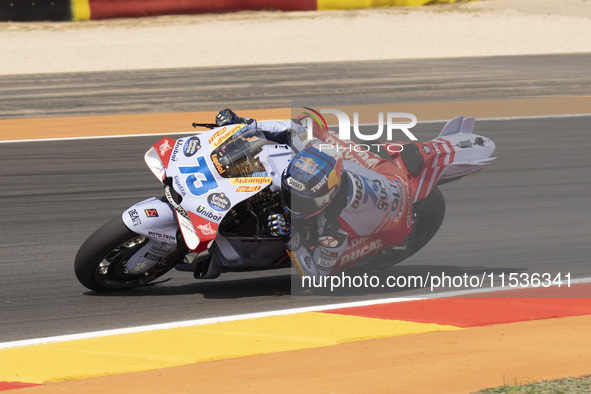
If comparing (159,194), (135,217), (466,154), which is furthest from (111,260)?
(159,194)

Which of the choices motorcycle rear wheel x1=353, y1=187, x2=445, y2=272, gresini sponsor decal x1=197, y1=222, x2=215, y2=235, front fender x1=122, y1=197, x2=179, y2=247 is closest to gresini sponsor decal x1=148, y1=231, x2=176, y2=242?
front fender x1=122, y1=197, x2=179, y2=247

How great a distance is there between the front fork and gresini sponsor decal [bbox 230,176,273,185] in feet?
1.66

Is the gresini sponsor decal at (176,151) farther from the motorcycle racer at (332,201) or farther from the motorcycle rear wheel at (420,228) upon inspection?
the motorcycle rear wheel at (420,228)

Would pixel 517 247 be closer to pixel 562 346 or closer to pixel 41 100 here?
pixel 562 346

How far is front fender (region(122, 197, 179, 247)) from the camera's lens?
20.2ft

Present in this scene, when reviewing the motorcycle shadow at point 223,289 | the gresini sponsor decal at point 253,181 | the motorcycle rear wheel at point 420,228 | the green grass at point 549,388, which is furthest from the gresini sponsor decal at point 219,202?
the green grass at point 549,388

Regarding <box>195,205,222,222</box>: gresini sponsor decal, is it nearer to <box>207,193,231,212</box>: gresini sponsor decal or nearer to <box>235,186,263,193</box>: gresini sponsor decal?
<box>207,193,231,212</box>: gresini sponsor decal

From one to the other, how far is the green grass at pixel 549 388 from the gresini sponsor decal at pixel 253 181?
2.15 m

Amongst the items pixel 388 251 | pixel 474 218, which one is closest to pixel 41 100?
pixel 474 218

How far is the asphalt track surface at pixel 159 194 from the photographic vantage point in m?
6.45

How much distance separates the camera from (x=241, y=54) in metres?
23.1

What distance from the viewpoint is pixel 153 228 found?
20.3ft

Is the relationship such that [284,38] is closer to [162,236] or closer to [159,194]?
[159,194]

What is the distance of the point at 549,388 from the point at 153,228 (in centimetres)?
282
